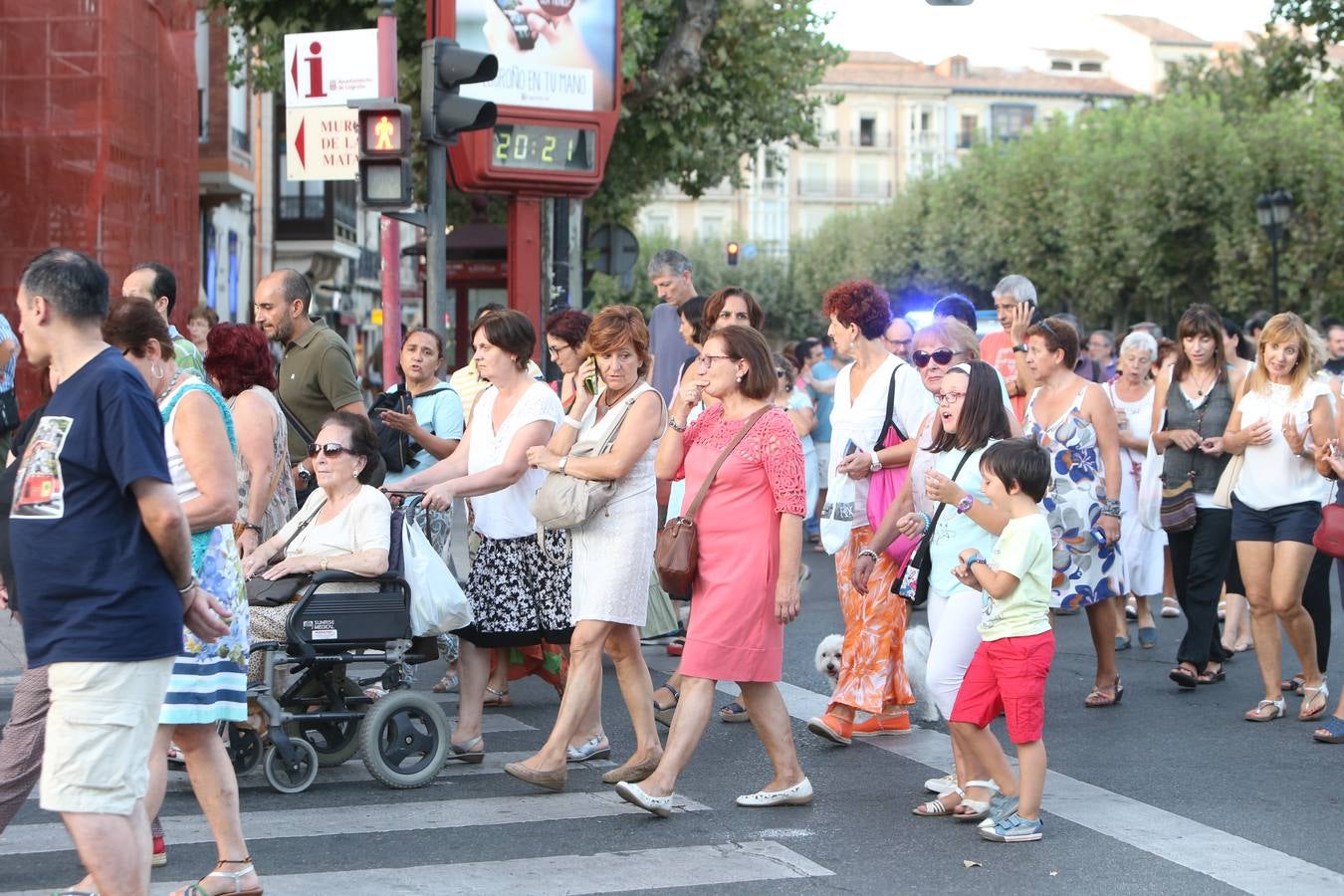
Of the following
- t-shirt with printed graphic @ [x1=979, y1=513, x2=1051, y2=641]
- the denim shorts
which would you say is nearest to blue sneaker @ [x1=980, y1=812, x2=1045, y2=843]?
t-shirt with printed graphic @ [x1=979, y1=513, x2=1051, y2=641]

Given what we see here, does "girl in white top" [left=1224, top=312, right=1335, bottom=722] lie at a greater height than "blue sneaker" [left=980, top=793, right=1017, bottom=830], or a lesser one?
greater

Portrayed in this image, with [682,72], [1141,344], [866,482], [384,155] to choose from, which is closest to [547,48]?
[384,155]

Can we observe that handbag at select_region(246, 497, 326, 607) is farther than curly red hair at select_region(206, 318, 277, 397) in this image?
Yes

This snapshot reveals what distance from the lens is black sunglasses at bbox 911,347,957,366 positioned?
24.8ft

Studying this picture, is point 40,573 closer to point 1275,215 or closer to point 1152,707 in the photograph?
point 1152,707

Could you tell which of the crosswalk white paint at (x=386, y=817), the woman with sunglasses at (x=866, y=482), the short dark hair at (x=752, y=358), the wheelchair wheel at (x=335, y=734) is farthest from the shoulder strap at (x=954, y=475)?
the wheelchair wheel at (x=335, y=734)

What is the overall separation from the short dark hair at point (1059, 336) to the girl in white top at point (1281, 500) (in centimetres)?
88

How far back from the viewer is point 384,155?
1118 centimetres

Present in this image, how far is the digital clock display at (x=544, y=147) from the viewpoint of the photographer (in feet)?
51.6

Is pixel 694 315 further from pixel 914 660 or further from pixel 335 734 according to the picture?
pixel 335 734

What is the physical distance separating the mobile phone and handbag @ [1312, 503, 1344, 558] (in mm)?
9860

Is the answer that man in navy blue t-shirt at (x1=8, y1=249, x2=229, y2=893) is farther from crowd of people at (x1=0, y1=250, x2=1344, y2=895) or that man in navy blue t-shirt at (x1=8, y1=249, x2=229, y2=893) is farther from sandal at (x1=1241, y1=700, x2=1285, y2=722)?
sandal at (x1=1241, y1=700, x2=1285, y2=722)

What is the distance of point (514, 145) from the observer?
1581 centimetres

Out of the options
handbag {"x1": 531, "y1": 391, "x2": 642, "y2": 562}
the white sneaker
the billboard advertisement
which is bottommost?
the white sneaker
